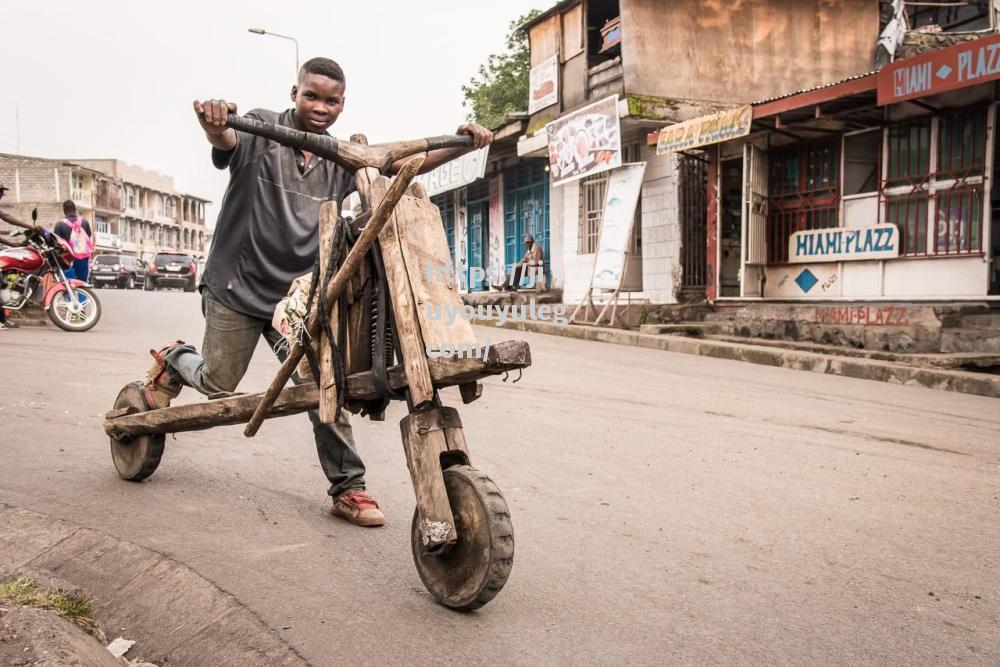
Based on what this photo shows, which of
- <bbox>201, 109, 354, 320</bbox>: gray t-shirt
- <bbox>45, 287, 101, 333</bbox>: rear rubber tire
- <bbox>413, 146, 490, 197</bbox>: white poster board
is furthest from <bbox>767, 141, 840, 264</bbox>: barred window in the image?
<bbox>201, 109, 354, 320</bbox>: gray t-shirt

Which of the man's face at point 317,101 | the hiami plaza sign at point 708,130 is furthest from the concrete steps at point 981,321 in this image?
the man's face at point 317,101

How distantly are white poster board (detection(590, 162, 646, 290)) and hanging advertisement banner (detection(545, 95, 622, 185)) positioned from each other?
45 centimetres

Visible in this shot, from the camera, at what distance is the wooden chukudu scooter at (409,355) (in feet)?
7.23

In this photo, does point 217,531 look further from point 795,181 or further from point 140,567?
point 795,181

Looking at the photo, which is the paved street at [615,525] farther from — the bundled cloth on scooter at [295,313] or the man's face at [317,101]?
the man's face at [317,101]

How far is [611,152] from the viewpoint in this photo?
14.3 meters

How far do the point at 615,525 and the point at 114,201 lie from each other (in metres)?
64.3

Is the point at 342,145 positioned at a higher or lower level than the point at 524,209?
lower

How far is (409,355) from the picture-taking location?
2270 mm

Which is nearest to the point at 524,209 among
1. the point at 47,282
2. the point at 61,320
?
the point at 47,282

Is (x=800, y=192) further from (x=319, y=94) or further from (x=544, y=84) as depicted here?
(x=319, y=94)

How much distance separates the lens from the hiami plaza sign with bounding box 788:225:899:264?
10.6 metres

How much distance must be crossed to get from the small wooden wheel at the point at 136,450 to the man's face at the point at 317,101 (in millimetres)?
1412

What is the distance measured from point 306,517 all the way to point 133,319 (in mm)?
10513
